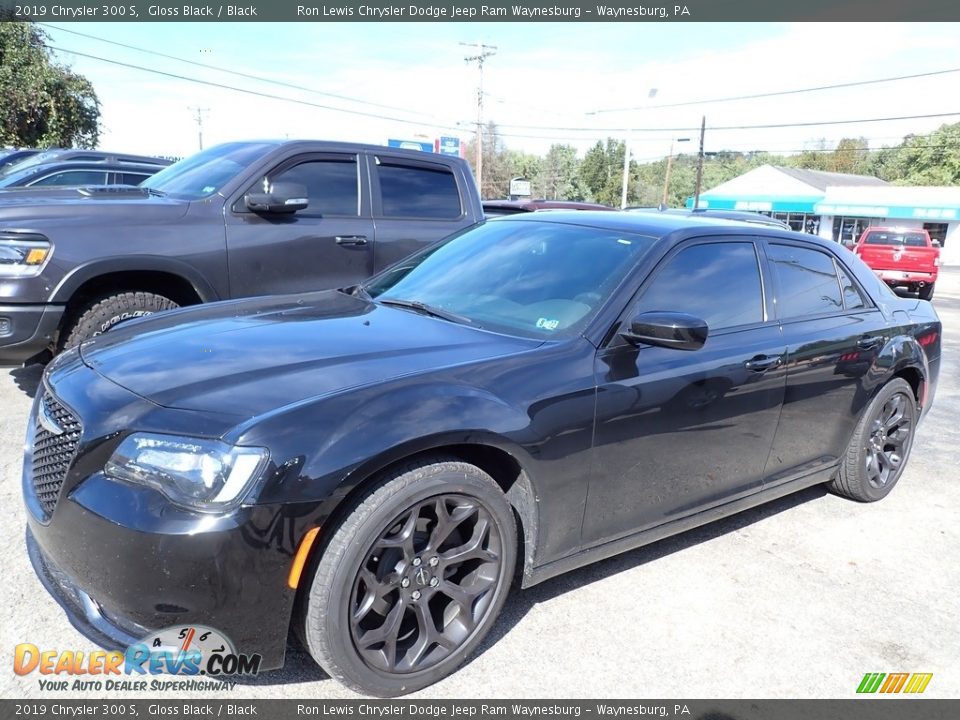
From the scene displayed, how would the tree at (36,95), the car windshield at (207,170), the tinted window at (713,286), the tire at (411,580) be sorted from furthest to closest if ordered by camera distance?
the tree at (36,95) < the car windshield at (207,170) < the tinted window at (713,286) < the tire at (411,580)

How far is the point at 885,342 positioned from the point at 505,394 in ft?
9.37

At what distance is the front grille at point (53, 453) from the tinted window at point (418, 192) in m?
3.88

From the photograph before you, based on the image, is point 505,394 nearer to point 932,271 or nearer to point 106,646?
point 106,646

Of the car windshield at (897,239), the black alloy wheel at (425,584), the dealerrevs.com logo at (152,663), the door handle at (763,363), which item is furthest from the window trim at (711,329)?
the car windshield at (897,239)

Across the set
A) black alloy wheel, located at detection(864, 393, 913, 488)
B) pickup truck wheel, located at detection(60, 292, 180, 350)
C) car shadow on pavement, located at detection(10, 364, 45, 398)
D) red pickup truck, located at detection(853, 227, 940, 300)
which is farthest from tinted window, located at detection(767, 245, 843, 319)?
red pickup truck, located at detection(853, 227, 940, 300)

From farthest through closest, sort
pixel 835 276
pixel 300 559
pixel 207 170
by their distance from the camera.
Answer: pixel 207 170
pixel 835 276
pixel 300 559

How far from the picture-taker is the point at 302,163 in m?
5.67

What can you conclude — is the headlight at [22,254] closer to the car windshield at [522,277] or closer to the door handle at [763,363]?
the car windshield at [522,277]

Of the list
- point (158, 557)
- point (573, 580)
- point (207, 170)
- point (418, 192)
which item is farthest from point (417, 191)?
point (158, 557)

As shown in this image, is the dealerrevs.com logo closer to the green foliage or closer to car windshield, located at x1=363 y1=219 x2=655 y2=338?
car windshield, located at x1=363 y1=219 x2=655 y2=338

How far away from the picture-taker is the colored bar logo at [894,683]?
271 cm

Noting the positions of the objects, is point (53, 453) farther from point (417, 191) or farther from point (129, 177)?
point (129, 177)

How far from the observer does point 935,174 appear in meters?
69.8

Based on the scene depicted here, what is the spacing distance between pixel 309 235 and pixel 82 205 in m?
1.54
